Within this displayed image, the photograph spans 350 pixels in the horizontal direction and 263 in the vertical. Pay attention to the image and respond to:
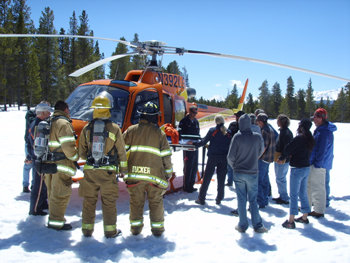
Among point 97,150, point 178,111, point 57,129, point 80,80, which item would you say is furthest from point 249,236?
point 80,80

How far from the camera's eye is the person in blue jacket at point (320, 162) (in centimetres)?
500

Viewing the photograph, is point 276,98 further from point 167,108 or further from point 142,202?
point 142,202

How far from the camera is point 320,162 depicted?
16.3 ft

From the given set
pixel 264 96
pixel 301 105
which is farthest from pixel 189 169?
pixel 301 105

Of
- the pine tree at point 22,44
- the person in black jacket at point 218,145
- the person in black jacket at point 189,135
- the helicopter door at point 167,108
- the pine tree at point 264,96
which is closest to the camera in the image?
the person in black jacket at point 218,145

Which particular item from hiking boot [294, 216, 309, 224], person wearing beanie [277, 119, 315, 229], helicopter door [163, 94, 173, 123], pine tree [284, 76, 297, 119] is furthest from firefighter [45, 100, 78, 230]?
pine tree [284, 76, 297, 119]

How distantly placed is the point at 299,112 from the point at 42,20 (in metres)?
57.8

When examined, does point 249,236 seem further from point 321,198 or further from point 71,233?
point 71,233

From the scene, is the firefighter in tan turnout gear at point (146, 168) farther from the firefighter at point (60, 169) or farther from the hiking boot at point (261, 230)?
the hiking boot at point (261, 230)

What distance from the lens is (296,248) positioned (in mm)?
3820

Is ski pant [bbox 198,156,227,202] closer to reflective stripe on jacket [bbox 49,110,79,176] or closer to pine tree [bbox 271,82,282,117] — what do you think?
reflective stripe on jacket [bbox 49,110,79,176]

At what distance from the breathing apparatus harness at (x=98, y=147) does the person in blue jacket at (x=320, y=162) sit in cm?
373

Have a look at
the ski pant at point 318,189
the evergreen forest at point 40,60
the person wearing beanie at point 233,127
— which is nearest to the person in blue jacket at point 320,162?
the ski pant at point 318,189

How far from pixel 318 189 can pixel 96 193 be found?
4.00 metres
